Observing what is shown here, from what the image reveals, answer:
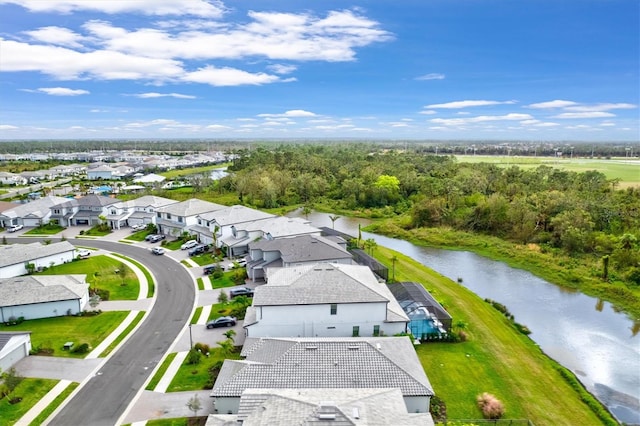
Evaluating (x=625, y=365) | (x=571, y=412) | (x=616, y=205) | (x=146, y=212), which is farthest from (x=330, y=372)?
(x=616, y=205)

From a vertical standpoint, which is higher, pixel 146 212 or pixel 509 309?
pixel 146 212

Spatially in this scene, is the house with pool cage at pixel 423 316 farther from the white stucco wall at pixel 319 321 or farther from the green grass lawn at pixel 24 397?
A: the green grass lawn at pixel 24 397

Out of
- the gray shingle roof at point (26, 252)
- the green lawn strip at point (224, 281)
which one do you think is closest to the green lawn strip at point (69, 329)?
the green lawn strip at point (224, 281)

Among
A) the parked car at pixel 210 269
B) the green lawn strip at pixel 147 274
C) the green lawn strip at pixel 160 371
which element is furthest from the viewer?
the parked car at pixel 210 269

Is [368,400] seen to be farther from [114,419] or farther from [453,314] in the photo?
[453,314]

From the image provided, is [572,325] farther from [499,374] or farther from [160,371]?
[160,371]
